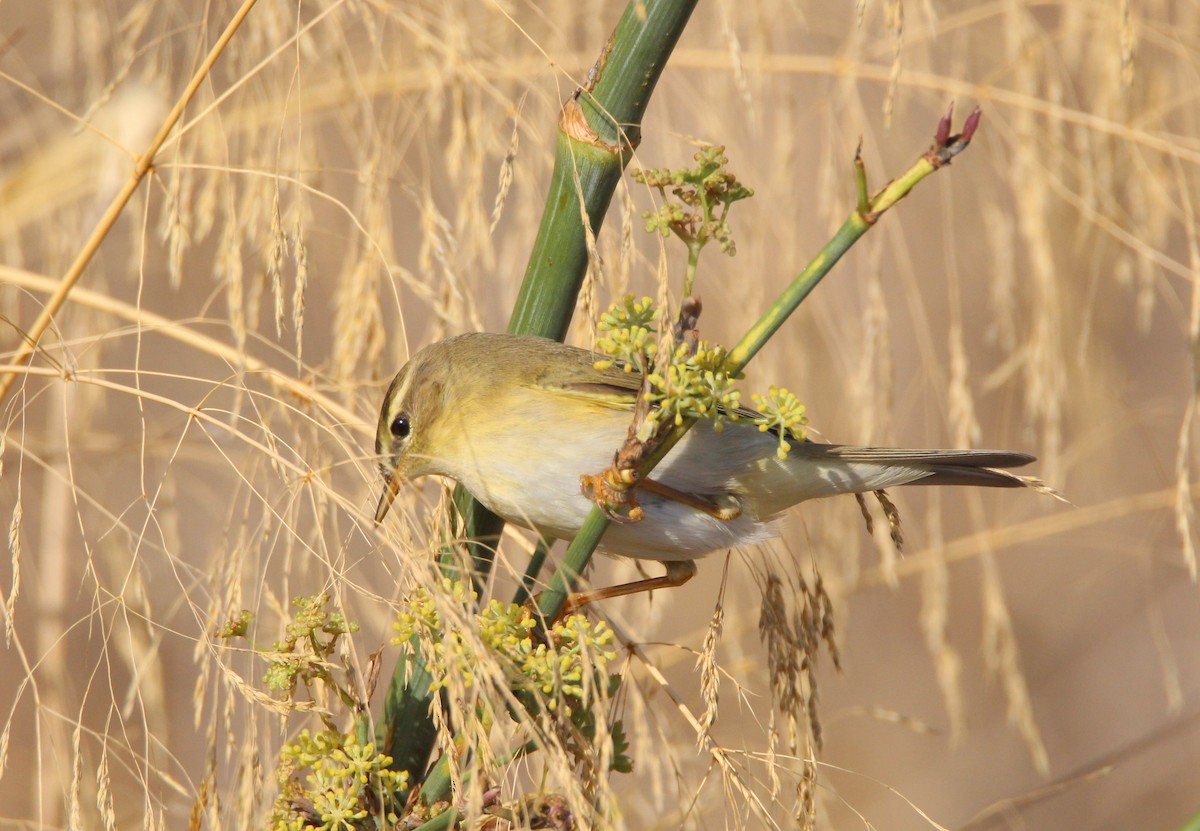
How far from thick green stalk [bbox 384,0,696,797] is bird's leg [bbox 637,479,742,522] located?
37 centimetres

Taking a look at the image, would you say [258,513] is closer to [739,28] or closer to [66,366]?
[66,366]

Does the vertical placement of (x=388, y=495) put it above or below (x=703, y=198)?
below

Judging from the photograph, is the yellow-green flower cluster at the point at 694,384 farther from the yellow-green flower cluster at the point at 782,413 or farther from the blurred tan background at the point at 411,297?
the blurred tan background at the point at 411,297

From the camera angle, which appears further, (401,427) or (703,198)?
(401,427)

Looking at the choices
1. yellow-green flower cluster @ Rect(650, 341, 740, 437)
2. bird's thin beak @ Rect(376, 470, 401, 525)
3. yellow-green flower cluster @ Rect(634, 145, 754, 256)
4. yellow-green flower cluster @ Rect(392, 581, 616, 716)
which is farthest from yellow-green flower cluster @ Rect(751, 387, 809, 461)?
bird's thin beak @ Rect(376, 470, 401, 525)

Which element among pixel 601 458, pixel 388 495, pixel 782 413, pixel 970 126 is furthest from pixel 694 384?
pixel 601 458

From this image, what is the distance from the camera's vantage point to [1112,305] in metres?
5.23

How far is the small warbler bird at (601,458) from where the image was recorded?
2.14 meters

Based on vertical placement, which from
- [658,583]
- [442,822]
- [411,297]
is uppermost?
[411,297]

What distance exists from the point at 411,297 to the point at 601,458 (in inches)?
125

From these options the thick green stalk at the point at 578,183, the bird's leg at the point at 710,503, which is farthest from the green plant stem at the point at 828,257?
the bird's leg at the point at 710,503

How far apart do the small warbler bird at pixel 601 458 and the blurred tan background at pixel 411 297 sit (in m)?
0.14

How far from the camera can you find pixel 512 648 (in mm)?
1253

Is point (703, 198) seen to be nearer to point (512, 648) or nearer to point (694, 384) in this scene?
point (694, 384)
